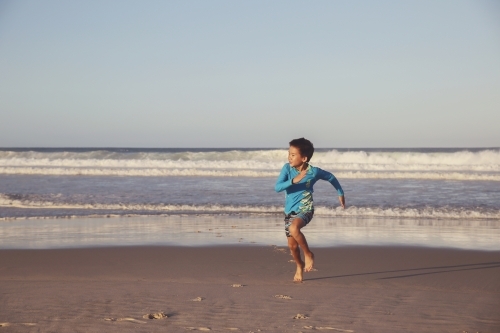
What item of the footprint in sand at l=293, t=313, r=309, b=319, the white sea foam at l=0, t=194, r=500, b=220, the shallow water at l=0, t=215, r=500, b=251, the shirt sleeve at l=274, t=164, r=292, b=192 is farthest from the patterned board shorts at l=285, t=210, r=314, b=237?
the white sea foam at l=0, t=194, r=500, b=220

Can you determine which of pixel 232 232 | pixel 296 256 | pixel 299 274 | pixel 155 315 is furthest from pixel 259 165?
pixel 155 315

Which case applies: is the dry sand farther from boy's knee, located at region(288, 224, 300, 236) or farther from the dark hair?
the dark hair

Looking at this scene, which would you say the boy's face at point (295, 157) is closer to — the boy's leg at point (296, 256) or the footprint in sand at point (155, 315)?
the boy's leg at point (296, 256)

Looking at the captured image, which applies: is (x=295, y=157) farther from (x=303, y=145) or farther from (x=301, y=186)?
(x=301, y=186)

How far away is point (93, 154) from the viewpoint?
4641cm

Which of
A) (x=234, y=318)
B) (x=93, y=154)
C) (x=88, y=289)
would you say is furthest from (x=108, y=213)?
(x=93, y=154)

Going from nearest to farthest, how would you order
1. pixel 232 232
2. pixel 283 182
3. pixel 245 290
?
pixel 245 290 → pixel 283 182 → pixel 232 232

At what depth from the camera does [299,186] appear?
611 cm

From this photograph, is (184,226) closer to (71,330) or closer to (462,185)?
(71,330)

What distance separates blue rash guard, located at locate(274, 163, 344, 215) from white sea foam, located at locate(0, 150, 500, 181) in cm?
1879

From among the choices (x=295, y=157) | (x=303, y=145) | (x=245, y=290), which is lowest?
(x=245, y=290)

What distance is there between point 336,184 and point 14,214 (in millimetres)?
8809

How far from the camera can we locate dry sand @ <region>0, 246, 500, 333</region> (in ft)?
14.8

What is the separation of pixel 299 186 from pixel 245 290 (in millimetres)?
1208
